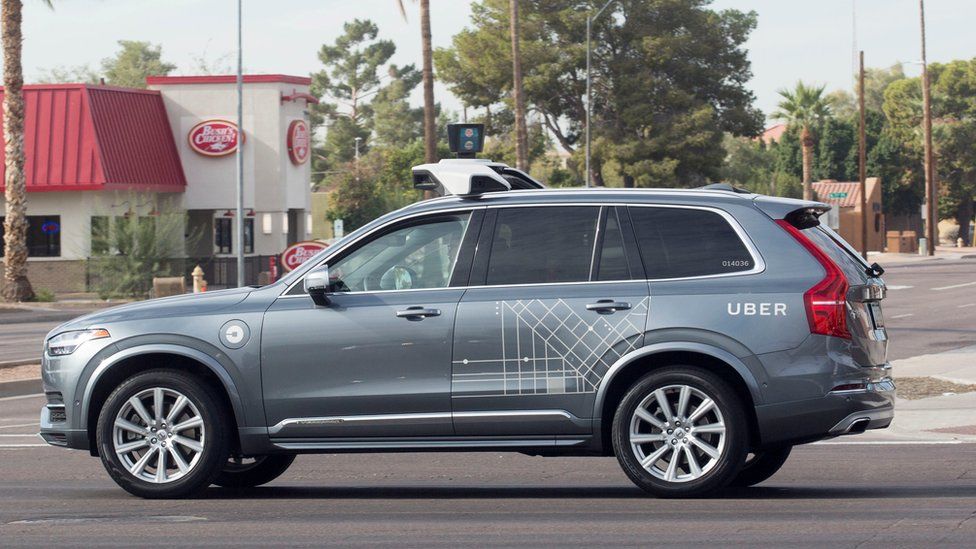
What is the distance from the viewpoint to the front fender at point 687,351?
26.1ft

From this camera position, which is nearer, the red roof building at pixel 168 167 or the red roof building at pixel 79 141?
the red roof building at pixel 79 141

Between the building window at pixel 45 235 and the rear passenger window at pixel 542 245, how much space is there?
39.0 metres

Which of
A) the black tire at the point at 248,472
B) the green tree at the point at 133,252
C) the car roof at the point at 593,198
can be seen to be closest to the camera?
the car roof at the point at 593,198

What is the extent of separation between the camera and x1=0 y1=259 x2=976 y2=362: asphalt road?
23.1m

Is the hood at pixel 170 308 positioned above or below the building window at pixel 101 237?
below

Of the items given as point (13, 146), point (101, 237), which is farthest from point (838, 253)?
point (101, 237)

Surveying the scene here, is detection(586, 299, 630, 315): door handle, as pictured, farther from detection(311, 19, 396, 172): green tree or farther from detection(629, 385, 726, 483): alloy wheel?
detection(311, 19, 396, 172): green tree

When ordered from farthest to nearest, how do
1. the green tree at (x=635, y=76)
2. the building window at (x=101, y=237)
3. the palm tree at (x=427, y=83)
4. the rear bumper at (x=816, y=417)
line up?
the green tree at (x=635, y=76), the building window at (x=101, y=237), the palm tree at (x=427, y=83), the rear bumper at (x=816, y=417)

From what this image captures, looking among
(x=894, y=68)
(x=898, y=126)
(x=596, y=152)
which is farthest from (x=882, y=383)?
(x=894, y=68)

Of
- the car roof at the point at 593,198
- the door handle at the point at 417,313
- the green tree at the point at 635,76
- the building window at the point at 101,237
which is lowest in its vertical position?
the door handle at the point at 417,313

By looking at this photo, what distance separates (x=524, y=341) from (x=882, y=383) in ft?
7.15

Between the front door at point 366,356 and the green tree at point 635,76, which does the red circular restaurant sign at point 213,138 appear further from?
the front door at point 366,356

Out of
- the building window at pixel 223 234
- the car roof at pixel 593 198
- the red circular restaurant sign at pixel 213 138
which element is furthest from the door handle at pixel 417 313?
the building window at pixel 223 234

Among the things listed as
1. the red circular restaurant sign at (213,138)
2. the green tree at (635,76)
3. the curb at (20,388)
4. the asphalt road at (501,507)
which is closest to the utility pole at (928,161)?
the green tree at (635,76)
